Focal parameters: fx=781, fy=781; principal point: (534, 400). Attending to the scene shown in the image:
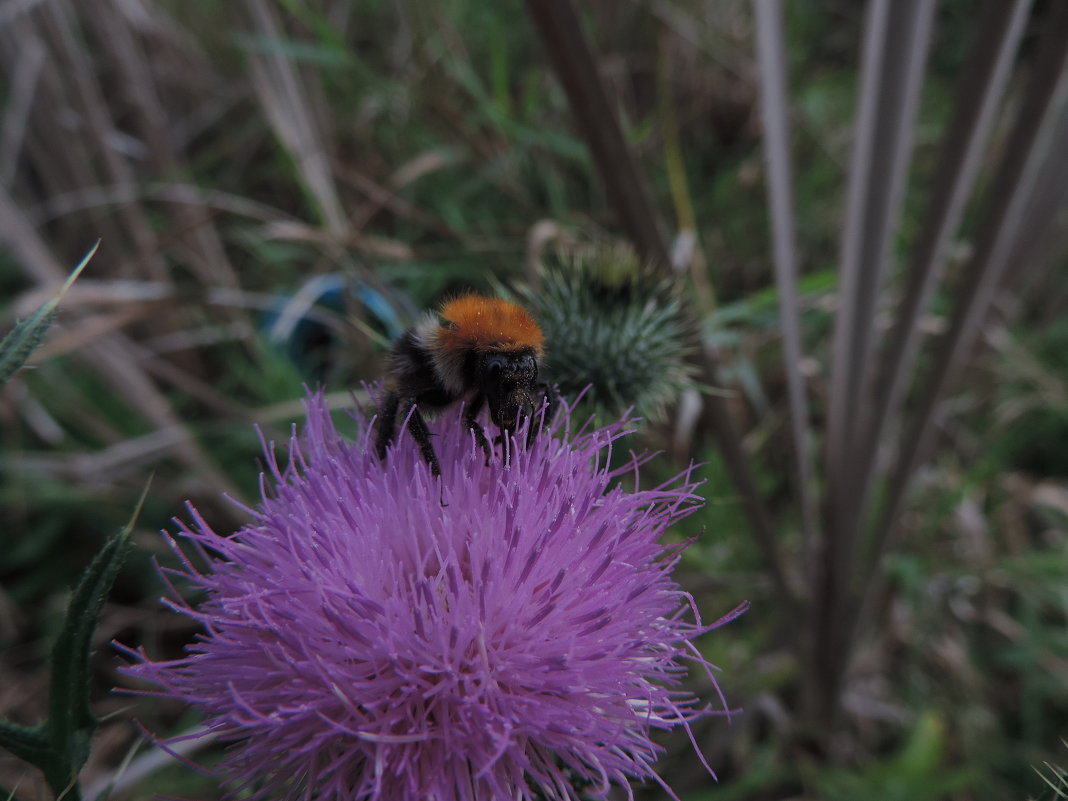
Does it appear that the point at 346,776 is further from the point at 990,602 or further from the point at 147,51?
the point at 147,51

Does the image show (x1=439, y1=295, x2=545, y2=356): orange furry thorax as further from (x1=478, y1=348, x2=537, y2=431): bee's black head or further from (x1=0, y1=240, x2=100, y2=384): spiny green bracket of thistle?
(x1=0, y1=240, x2=100, y2=384): spiny green bracket of thistle

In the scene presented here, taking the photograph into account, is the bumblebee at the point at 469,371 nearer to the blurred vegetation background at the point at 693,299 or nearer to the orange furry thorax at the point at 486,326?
the orange furry thorax at the point at 486,326

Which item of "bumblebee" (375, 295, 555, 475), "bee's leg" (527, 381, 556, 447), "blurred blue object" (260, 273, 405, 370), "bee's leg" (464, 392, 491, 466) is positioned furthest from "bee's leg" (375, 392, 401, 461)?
"blurred blue object" (260, 273, 405, 370)

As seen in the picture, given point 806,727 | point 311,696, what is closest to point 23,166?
point 311,696

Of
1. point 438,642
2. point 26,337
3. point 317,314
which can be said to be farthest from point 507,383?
point 317,314

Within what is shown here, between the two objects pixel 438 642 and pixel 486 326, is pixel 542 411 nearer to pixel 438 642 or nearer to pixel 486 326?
pixel 486 326

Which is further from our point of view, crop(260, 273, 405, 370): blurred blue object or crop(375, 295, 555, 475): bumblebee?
crop(260, 273, 405, 370): blurred blue object

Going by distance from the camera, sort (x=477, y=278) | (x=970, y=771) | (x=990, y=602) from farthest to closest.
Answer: (x=477, y=278)
(x=990, y=602)
(x=970, y=771)
